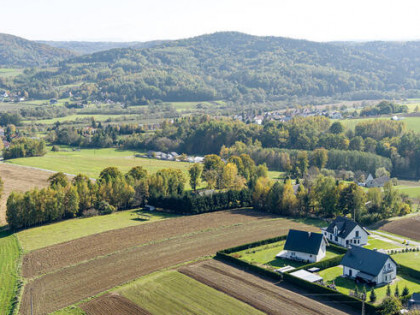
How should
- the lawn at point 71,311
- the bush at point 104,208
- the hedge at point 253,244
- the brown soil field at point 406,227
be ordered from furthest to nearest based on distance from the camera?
the bush at point 104,208
the brown soil field at point 406,227
the hedge at point 253,244
the lawn at point 71,311

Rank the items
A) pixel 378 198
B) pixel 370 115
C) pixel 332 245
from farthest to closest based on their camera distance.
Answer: pixel 370 115 < pixel 378 198 < pixel 332 245

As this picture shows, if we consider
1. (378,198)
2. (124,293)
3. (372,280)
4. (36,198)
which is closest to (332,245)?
(372,280)

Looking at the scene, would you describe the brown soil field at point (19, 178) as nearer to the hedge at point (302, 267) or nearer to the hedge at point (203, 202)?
the hedge at point (203, 202)

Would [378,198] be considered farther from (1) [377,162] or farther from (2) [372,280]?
(1) [377,162]

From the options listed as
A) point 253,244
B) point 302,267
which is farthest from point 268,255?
point 302,267

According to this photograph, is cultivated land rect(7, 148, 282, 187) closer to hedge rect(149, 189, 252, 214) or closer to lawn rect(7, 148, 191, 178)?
lawn rect(7, 148, 191, 178)

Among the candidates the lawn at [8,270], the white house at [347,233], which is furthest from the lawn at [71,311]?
the white house at [347,233]
